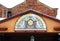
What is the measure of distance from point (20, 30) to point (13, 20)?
0.89 metres

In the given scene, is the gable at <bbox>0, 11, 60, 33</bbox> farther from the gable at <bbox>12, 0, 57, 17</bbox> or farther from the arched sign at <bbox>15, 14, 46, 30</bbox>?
the gable at <bbox>12, 0, 57, 17</bbox>

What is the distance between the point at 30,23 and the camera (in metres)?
14.0

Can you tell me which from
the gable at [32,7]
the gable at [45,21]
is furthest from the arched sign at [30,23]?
the gable at [32,7]

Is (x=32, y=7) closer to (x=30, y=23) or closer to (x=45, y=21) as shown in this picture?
(x=30, y=23)

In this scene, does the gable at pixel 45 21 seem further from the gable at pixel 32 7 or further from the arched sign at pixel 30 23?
the gable at pixel 32 7

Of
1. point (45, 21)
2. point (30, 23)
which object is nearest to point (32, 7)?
point (30, 23)

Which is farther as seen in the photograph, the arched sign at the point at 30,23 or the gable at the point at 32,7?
the gable at the point at 32,7

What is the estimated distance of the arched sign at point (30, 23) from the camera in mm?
13812

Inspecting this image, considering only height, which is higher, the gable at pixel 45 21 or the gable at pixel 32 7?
the gable at pixel 32 7

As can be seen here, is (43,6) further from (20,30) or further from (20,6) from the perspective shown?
(20,30)
